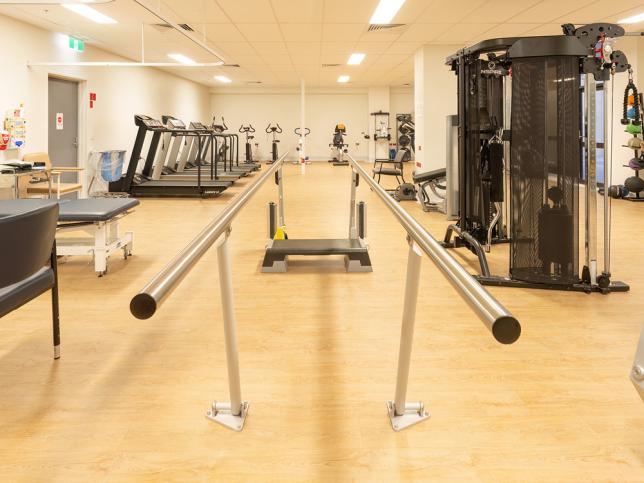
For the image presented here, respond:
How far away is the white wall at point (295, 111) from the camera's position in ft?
66.4

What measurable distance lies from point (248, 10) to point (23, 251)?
5861 millimetres

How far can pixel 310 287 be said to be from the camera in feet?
13.9

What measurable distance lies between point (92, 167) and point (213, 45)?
9.49ft

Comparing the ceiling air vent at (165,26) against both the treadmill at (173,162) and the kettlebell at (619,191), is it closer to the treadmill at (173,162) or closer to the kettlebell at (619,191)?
the treadmill at (173,162)

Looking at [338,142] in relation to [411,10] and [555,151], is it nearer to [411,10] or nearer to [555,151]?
[411,10]

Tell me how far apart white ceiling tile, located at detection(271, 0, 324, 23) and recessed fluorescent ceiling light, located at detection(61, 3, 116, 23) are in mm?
2298

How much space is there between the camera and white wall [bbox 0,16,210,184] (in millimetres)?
7851

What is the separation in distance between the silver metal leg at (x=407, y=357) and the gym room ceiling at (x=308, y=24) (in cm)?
556

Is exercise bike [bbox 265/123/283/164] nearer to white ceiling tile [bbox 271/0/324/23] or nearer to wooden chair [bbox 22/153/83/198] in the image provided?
white ceiling tile [bbox 271/0/324/23]

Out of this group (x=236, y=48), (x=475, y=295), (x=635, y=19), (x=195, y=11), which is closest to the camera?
(x=475, y=295)


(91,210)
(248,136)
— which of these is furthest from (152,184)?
(248,136)

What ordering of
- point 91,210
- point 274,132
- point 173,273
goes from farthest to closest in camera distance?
point 274,132 → point 91,210 → point 173,273

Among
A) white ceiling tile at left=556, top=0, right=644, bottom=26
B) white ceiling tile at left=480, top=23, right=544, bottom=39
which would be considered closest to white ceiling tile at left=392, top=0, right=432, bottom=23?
white ceiling tile at left=480, top=23, right=544, bottom=39

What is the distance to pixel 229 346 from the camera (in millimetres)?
2105
